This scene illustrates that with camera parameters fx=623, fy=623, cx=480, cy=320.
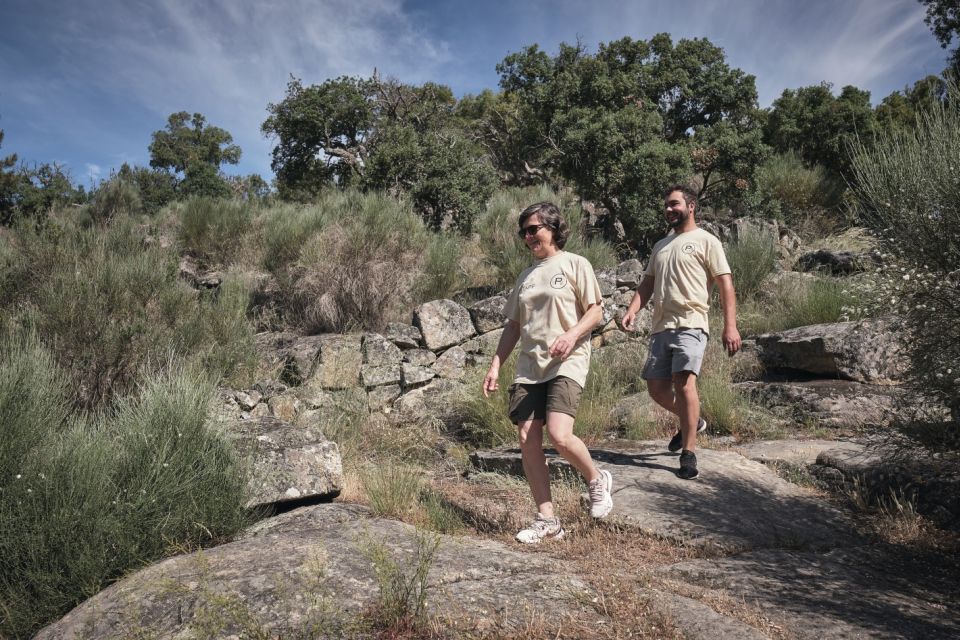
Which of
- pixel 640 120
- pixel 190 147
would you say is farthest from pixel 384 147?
pixel 190 147

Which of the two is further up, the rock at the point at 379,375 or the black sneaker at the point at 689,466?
the rock at the point at 379,375

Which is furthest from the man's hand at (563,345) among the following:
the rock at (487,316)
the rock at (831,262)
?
the rock at (831,262)

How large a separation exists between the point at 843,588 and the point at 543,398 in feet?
5.29

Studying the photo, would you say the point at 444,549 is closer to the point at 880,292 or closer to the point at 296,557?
the point at 296,557

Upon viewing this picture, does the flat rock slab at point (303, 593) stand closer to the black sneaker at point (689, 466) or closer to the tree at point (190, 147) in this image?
the black sneaker at point (689, 466)

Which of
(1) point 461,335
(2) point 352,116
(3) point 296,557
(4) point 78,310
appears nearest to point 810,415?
(1) point 461,335

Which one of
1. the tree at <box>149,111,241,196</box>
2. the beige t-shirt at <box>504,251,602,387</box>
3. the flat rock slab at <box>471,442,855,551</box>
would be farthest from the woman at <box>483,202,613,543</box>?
the tree at <box>149,111,241,196</box>

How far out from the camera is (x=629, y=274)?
349 inches

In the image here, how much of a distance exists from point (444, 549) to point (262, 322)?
583 cm

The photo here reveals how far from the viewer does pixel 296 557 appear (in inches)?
109

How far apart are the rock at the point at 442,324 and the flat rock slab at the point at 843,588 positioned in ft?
15.4

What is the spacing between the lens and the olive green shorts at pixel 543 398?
10.7 feet

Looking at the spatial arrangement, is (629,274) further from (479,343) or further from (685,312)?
(685,312)

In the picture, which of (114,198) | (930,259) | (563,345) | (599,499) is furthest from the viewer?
(114,198)
